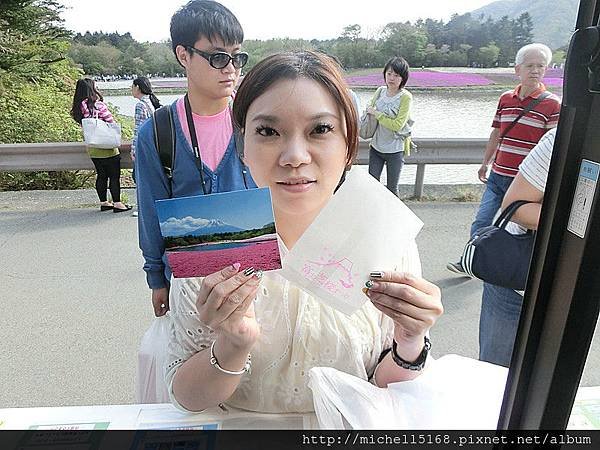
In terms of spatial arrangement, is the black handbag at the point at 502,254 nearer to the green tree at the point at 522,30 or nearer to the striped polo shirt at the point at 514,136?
the green tree at the point at 522,30

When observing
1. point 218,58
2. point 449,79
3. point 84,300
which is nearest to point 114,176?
point 84,300

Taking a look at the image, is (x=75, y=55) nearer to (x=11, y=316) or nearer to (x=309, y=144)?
(x=309, y=144)

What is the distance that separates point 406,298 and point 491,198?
4.84 ft

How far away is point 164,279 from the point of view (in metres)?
1.55

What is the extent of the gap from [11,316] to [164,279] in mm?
1273

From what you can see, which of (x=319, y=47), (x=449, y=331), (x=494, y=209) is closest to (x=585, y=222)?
(x=319, y=47)

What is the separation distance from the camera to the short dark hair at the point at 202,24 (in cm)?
130

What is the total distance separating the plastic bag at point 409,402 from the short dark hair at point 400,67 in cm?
57

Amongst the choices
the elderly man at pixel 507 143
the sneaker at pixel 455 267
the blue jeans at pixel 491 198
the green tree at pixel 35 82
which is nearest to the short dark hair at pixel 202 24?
the green tree at pixel 35 82

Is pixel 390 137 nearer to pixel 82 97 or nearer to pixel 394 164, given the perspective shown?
pixel 394 164

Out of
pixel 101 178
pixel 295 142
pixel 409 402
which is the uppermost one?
pixel 295 142

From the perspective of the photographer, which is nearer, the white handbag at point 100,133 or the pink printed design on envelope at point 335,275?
the pink printed design on envelope at point 335,275

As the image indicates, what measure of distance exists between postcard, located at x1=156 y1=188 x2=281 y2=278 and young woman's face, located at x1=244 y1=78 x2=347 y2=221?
16 cm

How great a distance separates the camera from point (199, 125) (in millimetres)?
1434
